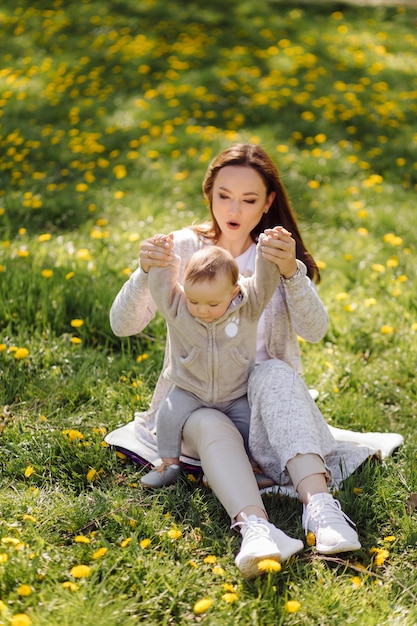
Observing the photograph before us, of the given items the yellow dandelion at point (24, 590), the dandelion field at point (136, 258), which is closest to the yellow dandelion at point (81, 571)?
the dandelion field at point (136, 258)

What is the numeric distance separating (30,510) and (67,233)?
226 cm

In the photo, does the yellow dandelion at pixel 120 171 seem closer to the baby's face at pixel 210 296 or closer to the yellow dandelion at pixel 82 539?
the baby's face at pixel 210 296

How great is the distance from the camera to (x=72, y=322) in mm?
3152

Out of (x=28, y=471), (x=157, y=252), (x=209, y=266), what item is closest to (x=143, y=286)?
(x=157, y=252)

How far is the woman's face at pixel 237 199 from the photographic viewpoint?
2525 mm

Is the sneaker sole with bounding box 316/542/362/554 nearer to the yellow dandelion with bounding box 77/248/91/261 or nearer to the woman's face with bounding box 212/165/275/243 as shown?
the woman's face with bounding box 212/165/275/243

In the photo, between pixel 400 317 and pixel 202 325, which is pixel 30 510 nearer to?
pixel 202 325

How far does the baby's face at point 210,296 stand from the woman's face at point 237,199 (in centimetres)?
36

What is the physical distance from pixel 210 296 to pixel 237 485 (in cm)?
54

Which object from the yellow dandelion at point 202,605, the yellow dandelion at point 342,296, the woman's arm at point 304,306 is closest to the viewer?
the yellow dandelion at point 202,605

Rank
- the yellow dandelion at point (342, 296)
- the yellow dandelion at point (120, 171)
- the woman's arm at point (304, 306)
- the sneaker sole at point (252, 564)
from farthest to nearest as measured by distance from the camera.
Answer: the yellow dandelion at point (120, 171) < the yellow dandelion at point (342, 296) < the woman's arm at point (304, 306) < the sneaker sole at point (252, 564)

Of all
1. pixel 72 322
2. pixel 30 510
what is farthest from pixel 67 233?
pixel 30 510

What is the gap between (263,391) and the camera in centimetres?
227

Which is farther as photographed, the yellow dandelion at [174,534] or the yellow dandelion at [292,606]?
the yellow dandelion at [174,534]
